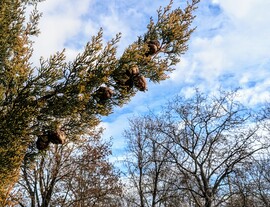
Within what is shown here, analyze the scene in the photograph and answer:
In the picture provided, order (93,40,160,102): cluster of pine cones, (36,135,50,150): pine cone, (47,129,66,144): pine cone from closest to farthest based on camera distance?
1. (47,129,66,144): pine cone
2. (36,135,50,150): pine cone
3. (93,40,160,102): cluster of pine cones

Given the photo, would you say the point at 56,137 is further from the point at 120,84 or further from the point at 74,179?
the point at 74,179

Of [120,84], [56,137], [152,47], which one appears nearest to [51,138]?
[56,137]

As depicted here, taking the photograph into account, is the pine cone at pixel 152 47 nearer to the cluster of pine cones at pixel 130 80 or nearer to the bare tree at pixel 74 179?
the cluster of pine cones at pixel 130 80

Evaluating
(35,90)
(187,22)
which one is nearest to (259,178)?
(187,22)

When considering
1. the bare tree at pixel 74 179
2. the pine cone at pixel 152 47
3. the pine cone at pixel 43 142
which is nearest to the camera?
the pine cone at pixel 43 142

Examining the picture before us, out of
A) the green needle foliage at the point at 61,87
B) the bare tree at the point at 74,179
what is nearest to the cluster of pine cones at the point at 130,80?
the green needle foliage at the point at 61,87

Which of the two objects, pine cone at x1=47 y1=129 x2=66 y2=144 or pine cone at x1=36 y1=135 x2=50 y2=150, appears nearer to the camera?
pine cone at x1=47 y1=129 x2=66 y2=144

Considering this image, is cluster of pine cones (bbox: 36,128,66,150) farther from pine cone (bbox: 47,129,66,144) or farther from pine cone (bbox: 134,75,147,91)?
pine cone (bbox: 134,75,147,91)

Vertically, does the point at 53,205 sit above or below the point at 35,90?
above

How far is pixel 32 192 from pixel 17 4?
14.3 meters

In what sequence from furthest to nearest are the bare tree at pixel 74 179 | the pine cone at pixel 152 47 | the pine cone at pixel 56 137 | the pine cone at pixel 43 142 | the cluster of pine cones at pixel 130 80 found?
the bare tree at pixel 74 179, the pine cone at pixel 152 47, the cluster of pine cones at pixel 130 80, the pine cone at pixel 43 142, the pine cone at pixel 56 137

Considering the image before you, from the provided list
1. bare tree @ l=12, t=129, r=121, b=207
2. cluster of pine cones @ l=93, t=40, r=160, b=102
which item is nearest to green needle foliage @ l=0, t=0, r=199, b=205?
cluster of pine cones @ l=93, t=40, r=160, b=102

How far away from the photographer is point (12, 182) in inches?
162

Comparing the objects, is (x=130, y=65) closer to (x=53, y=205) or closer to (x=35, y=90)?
(x=35, y=90)
